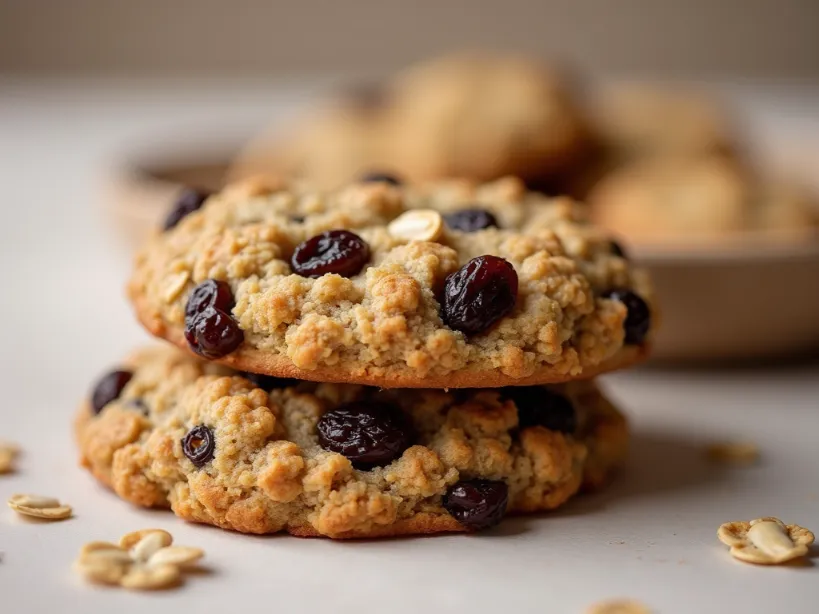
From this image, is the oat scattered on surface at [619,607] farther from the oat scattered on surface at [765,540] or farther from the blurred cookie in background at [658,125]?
the blurred cookie in background at [658,125]

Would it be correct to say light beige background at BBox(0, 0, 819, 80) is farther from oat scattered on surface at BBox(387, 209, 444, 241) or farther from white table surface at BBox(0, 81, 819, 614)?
oat scattered on surface at BBox(387, 209, 444, 241)

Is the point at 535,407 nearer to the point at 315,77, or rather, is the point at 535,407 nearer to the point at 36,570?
the point at 36,570

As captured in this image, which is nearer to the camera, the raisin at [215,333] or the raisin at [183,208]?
the raisin at [215,333]

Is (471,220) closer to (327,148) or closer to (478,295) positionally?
(478,295)

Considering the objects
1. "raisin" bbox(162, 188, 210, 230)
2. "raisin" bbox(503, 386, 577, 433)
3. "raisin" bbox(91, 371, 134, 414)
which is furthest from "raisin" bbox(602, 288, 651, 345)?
"raisin" bbox(91, 371, 134, 414)

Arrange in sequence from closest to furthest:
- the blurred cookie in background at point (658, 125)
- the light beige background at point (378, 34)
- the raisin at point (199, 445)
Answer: the raisin at point (199, 445)
the blurred cookie in background at point (658, 125)
the light beige background at point (378, 34)

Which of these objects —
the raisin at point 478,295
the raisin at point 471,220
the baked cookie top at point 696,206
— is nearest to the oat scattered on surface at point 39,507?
the raisin at point 478,295
